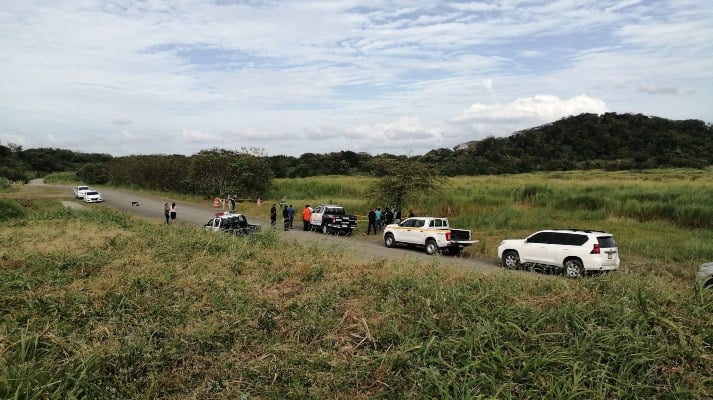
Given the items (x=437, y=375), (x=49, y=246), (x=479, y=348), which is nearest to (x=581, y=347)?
(x=479, y=348)

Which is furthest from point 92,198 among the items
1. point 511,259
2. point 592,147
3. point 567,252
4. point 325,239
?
point 592,147

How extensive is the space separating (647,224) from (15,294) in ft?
90.1

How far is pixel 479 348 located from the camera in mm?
5559

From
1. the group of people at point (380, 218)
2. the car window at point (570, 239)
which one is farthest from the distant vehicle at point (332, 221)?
the car window at point (570, 239)

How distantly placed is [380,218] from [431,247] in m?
7.78

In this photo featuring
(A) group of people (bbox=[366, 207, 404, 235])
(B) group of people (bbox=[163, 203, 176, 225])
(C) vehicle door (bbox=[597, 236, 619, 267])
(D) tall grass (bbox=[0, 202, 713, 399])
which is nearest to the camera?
(D) tall grass (bbox=[0, 202, 713, 399])

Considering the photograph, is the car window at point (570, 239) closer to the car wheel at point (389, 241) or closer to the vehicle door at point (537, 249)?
the vehicle door at point (537, 249)

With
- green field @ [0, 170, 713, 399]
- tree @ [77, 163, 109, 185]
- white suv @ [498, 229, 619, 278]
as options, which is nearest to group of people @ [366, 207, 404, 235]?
white suv @ [498, 229, 619, 278]

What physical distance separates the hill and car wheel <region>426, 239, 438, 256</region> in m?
53.4

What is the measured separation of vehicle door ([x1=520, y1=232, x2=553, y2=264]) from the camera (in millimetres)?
16312

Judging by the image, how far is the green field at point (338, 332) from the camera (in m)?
5.12

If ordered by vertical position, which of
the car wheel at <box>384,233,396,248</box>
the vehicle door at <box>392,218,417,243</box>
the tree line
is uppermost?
the tree line

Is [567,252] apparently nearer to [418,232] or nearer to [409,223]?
[418,232]

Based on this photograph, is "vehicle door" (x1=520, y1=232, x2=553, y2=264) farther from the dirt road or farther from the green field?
the green field
